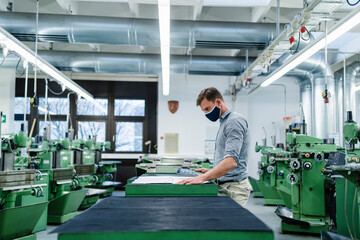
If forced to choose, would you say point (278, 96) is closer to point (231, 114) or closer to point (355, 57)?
point (355, 57)

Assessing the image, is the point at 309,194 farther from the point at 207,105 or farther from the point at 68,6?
the point at 68,6

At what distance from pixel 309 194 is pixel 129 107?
6.40 metres

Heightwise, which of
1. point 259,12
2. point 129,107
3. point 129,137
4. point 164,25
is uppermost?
point 259,12

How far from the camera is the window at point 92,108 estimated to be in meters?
9.65

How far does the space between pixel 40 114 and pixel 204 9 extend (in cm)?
586

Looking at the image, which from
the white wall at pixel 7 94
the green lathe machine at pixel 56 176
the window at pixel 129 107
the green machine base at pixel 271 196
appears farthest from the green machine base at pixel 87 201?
the window at pixel 129 107

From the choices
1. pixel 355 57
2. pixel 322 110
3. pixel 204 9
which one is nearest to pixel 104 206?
pixel 204 9

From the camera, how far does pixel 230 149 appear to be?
1924 millimetres

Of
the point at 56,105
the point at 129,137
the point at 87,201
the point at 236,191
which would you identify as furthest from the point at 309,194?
the point at 56,105

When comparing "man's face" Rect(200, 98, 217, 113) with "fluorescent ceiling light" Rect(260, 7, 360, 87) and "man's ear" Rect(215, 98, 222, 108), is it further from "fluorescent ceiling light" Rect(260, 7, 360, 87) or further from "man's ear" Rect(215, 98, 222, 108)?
"fluorescent ceiling light" Rect(260, 7, 360, 87)

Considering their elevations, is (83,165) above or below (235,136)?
below

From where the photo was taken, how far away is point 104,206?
4.39ft

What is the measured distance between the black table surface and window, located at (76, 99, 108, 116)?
840 centimetres

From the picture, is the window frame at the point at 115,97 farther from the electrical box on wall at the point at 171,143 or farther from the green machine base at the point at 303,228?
the green machine base at the point at 303,228
